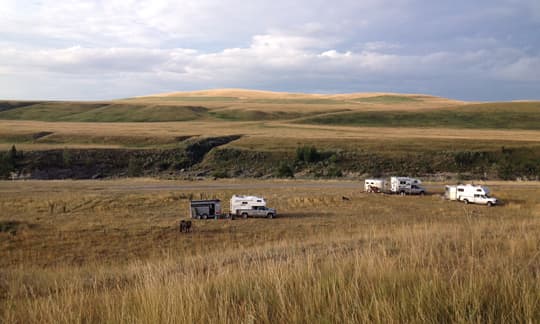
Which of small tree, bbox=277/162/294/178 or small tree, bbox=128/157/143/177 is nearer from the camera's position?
small tree, bbox=277/162/294/178

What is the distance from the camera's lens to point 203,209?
29.7m

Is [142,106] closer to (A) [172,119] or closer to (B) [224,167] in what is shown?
(A) [172,119]

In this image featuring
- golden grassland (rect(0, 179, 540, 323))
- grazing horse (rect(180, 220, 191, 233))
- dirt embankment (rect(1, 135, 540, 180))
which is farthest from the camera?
dirt embankment (rect(1, 135, 540, 180))

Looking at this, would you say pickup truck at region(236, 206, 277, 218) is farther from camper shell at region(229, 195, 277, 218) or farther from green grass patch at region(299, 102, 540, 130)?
green grass patch at region(299, 102, 540, 130)

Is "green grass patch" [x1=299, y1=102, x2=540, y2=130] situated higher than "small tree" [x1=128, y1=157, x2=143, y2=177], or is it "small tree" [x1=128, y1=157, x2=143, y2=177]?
"green grass patch" [x1=299, y1=102, x2=540, y2=130]

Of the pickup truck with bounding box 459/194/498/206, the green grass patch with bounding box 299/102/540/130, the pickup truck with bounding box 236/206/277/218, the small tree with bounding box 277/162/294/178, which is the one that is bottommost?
the small tree with bounding box 277/162/294/178

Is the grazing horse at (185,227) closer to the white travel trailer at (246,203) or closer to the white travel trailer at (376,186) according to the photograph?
the white travel trailer at (246,203)

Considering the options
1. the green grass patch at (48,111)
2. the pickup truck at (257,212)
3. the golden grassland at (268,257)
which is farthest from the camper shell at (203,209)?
the green grass patch at (48,111)

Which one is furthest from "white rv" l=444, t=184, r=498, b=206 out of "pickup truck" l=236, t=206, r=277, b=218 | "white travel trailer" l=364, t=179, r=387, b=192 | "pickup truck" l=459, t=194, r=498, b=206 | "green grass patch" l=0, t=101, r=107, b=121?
"green grass patch" l=0, t=101, r=107, b=121

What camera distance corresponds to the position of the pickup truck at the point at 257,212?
30.1 m

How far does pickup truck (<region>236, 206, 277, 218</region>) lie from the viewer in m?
30.1

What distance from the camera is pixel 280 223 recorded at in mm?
28281

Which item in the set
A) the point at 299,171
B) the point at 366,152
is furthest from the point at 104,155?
the point at 366,152

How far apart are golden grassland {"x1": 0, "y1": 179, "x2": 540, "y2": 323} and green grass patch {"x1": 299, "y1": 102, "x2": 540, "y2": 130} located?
253ft
